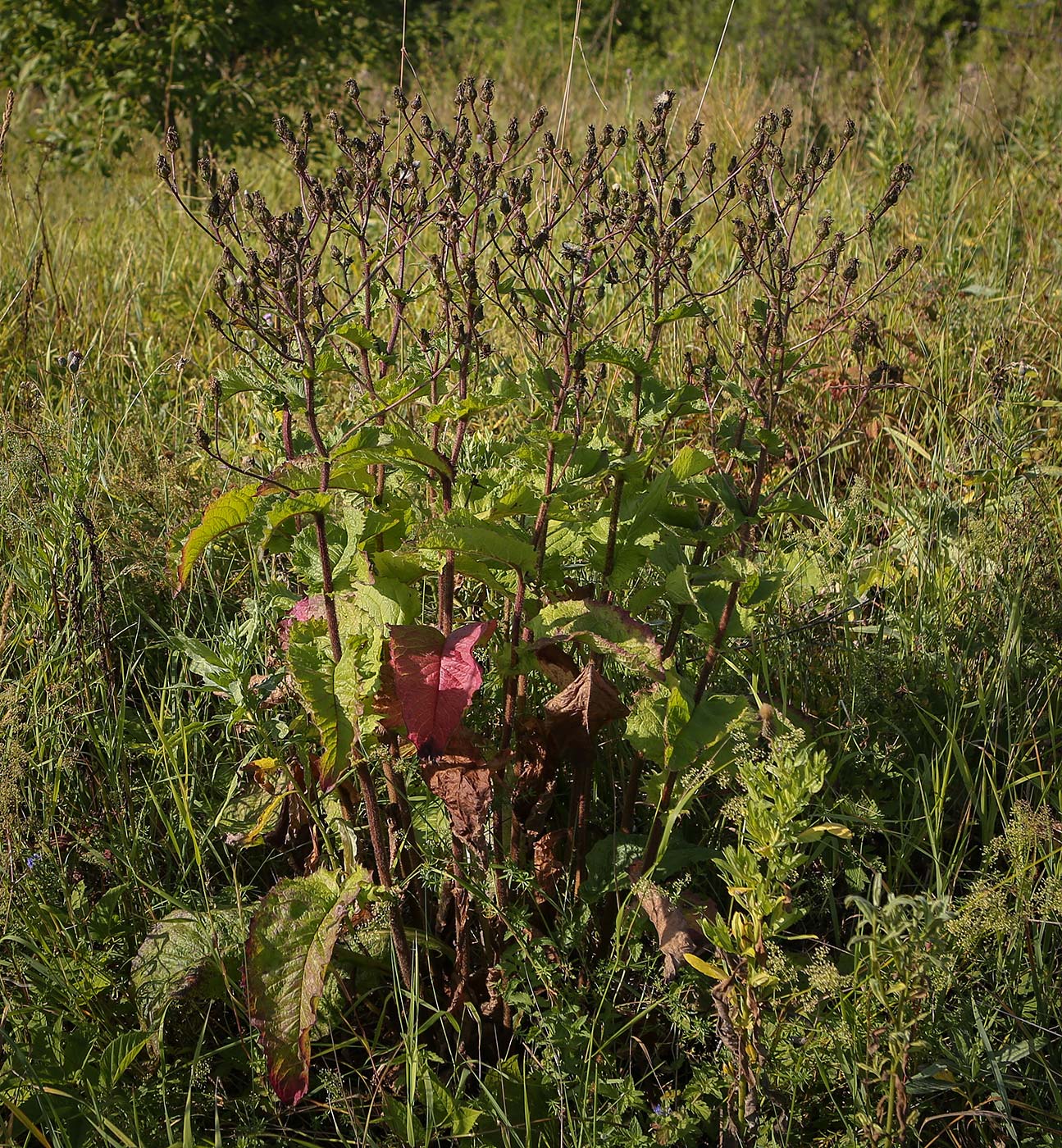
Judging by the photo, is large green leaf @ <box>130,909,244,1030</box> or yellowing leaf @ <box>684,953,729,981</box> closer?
yellowing leaf @ <box>684,953,729,981</box>

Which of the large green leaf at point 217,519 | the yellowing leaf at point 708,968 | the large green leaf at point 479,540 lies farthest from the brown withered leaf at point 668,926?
the large green leaf at point 217,519

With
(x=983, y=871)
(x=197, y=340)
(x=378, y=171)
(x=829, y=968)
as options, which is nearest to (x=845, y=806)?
(x=983, y=871)

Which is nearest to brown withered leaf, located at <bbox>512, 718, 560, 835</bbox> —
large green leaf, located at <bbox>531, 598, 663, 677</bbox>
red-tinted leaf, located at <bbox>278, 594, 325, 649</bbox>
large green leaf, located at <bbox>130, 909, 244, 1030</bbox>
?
large green leaf, located at <bbox>531, 598, 663, 677</bbox>

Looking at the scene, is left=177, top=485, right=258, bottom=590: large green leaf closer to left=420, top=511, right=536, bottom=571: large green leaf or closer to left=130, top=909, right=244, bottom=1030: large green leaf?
left=420, top=511, right=536, bottom=571: large green leaf

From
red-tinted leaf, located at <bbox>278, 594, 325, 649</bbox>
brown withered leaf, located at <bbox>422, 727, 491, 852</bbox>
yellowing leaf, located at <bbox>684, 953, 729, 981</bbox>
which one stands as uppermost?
red-tinted leaf, located at <bbox>278, 594, 325, 649</bbox>

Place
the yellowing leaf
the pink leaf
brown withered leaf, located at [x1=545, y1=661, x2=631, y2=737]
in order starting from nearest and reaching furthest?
the yellowing leaf → the pink leaf → brown withered leaf, located at [x1=545, y1=661, x2=631, y2=737]

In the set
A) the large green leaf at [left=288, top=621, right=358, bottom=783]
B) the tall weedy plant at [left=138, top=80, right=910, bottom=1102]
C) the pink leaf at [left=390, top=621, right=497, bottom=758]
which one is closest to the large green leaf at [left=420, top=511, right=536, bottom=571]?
the tall weedy plant at [left=138, top=80, right=910, bottom=1102]

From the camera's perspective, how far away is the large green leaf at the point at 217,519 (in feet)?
4.72

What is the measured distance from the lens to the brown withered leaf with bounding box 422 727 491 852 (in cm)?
155

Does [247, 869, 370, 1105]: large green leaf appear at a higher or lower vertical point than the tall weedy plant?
lower

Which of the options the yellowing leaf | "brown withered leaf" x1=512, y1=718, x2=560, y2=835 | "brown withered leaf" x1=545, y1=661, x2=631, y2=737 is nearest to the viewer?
the yellowing leaf

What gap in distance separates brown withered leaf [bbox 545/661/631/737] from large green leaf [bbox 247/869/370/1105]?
379 mm

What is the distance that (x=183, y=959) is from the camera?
1711 millimetres

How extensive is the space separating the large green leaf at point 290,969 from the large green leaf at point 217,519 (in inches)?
20.1
